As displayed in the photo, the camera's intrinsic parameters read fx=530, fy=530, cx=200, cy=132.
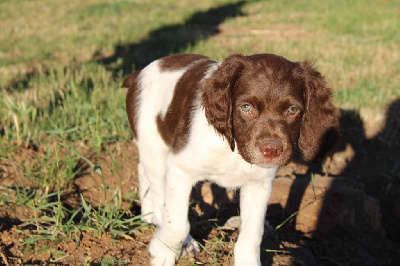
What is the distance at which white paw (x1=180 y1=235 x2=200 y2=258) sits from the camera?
3621 mm

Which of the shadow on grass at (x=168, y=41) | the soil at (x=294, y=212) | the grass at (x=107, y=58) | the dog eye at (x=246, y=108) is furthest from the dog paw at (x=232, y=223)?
the shadow on grass at (x=168, y=41)

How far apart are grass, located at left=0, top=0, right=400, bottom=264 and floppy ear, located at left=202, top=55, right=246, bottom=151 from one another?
35.7 inches

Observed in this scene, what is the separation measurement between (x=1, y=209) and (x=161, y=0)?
44.7ft

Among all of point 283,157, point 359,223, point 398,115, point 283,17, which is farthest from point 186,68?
point 283,17

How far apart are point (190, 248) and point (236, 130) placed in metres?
1.06

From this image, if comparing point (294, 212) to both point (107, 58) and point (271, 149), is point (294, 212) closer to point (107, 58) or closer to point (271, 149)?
point (271, 149)

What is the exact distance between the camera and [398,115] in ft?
20.8

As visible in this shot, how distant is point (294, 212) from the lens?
15.6 ft

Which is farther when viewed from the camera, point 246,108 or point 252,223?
point 252,223

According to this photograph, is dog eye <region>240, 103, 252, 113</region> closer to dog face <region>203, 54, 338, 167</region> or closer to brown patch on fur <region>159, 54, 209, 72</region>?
dog face <region>203, 54, 338, 167</region>

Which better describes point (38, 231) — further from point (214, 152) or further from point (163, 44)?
point (163, 44)

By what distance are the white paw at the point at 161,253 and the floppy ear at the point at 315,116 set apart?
108 cm

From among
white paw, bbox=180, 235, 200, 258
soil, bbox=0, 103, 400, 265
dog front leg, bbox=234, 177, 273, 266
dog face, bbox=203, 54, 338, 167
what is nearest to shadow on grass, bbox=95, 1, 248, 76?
soil, bbox=0, 103, 400, 265

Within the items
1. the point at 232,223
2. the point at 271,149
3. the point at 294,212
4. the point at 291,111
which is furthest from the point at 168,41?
the point at 271,149
